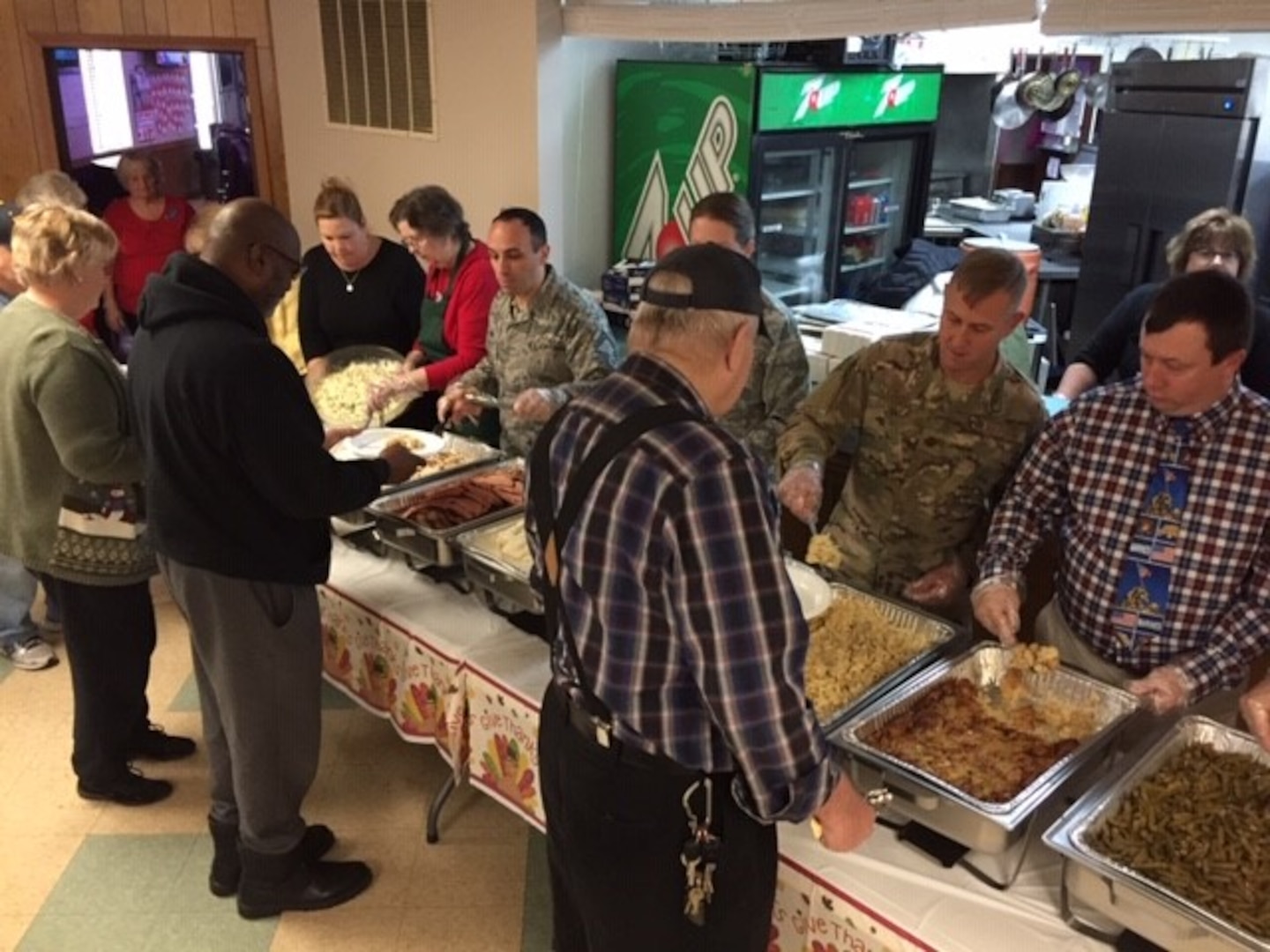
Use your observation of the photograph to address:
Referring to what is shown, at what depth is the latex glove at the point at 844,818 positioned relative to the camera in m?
1.40

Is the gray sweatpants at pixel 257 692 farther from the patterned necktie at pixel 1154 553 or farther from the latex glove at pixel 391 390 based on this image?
the patterned necktie at pixel 1154 553

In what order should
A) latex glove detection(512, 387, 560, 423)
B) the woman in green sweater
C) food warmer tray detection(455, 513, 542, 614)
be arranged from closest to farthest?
food warmer tray detection(455, 513, 542, 614)
the woman in green sweater
latex glove detection(512, 387, 560, 423)

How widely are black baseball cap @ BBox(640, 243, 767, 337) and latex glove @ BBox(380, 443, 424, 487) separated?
1.15 m

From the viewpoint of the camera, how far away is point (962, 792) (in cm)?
154

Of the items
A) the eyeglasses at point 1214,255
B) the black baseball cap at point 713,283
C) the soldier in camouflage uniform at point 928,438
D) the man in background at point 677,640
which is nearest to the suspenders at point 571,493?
the man in background at point 677,640

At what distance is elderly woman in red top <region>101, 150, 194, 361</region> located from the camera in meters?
4.54

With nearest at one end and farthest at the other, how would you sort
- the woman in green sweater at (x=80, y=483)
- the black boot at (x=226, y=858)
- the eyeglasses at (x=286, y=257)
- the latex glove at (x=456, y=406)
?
1. the eyeglasses at (x=286, y=257)
2. the woman in green sweater at (x=80, y=483)
3. the black boot at (x=226, y=858)
4. the latex glove at (x=456, y=406)

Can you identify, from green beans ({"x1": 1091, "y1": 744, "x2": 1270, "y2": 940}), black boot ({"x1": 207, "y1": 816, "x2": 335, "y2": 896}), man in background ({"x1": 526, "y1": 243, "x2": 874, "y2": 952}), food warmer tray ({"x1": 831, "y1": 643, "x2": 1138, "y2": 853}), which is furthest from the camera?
black boot ({"x1": 207, "y1": 816, "x2": 335, "y2": 896})

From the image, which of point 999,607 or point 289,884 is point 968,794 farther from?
point 289,884

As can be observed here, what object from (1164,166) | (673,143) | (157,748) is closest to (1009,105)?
(1164,166)

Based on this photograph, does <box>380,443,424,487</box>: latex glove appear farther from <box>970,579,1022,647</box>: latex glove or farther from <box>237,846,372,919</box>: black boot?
<box>970,579,1022,647</box>: latex glove

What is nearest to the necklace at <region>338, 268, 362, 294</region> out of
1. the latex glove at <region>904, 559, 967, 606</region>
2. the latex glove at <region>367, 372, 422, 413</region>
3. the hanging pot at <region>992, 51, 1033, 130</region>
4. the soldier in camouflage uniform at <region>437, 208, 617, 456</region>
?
the latex glove at <region>367, 372, 422, 413</region>

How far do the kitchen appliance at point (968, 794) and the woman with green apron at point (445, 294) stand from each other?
70.5 inches

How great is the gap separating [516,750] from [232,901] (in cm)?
88
